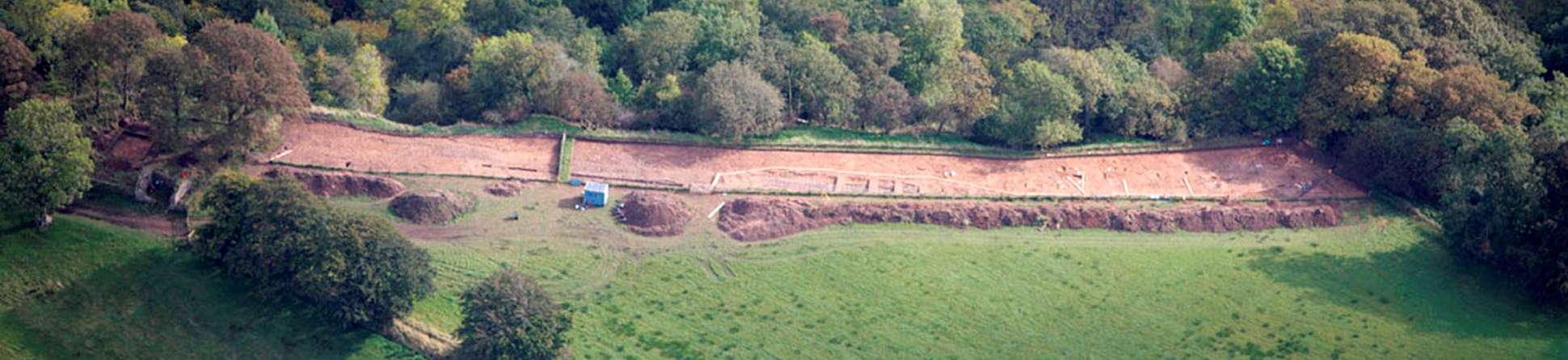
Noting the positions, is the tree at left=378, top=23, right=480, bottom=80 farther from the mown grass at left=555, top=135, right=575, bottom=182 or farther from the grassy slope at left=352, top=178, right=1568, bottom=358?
the grassy slope at left=352, top=178, right=1568, bottom=358

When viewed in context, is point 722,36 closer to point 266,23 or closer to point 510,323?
point 266,23

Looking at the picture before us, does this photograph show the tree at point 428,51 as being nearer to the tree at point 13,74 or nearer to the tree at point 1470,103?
the tree at point 13,74

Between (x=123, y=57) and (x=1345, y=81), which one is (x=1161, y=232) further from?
(x=123, y=57)

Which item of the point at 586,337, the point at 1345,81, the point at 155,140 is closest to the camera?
the point at 586,337

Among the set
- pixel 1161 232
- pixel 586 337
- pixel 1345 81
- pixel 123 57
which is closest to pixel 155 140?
pixel 123 57

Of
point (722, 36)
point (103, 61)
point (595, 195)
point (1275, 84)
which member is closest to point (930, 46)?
point (722, 36)
